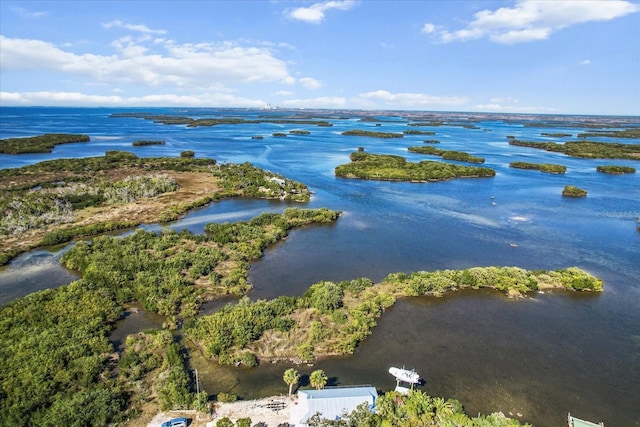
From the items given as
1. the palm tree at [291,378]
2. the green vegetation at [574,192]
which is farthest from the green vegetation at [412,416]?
the green vegetation at [574,192]

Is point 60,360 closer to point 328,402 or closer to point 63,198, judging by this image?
point 328,402

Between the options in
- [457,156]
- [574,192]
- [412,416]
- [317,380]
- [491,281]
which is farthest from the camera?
[457,156]

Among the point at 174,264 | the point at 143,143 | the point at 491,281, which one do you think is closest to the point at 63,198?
the point at 174,264

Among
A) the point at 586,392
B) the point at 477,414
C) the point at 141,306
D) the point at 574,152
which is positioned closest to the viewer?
the point at 477,414

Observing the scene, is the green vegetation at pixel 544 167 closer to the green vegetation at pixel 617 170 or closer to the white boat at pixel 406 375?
the green vegetation at pixel 617 170

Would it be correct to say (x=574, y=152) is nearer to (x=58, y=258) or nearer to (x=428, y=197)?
(x=428, y=197)

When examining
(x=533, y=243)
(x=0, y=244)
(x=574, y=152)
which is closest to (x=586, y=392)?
(x=533, y=243)
